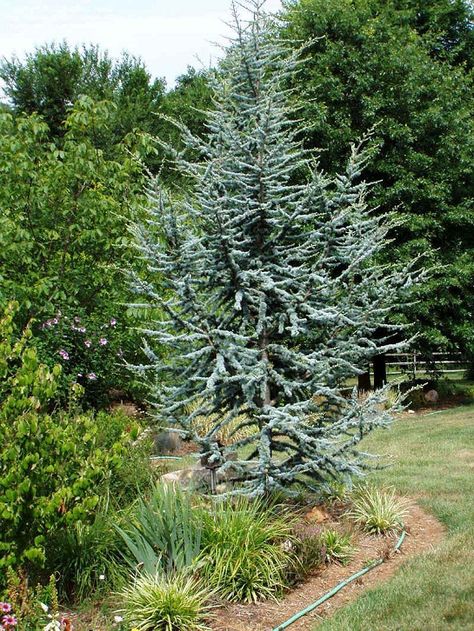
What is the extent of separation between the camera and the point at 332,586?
540cm

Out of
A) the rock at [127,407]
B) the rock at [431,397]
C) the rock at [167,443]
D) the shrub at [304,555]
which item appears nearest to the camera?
the shrub at [304,555]

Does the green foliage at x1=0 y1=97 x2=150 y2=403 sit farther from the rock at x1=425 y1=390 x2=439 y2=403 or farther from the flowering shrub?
the rock at x1=425 y1=390 x2=439 y2=403

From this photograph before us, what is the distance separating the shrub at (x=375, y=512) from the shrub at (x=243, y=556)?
39.8 inches

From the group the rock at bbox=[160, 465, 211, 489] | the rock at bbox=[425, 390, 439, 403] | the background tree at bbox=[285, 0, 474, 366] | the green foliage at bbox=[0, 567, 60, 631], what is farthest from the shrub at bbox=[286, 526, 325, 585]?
the rock at bbox=[425, 390, 439, 403]

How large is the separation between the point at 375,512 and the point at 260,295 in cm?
210

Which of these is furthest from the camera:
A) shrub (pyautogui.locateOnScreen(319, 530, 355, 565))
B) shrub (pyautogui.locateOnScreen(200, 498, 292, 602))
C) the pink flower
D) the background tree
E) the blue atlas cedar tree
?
the background tree

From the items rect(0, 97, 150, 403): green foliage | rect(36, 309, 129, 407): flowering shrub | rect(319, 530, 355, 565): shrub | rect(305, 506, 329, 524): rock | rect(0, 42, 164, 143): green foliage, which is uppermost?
rect(0, 42, 164, 143): green foliage

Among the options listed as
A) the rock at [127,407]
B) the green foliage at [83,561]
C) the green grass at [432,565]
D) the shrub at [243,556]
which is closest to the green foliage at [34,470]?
the green foliage at [83,561]

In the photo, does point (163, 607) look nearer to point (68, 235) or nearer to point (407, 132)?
point (68, 235)

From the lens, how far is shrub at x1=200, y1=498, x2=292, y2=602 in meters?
5.17

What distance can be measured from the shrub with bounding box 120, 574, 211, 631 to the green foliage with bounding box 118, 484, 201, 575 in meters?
0.25

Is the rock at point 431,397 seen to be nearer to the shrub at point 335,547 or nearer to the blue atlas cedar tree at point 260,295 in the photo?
the blue atlas cedar tree at point 260,295

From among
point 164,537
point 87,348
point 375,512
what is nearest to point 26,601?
point 164,537

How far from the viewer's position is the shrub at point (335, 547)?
5738mm
